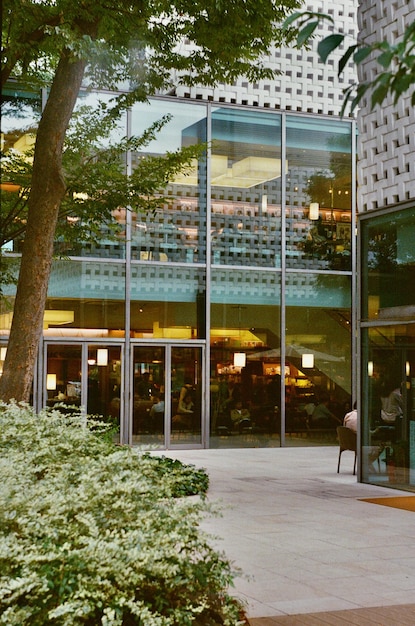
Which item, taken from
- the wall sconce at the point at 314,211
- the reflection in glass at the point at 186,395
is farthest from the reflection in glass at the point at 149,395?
the wall sconce at the point at 314,211

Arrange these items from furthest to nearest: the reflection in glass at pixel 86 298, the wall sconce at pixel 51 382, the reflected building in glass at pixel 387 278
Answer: the reflection in glass at pixel 86 298
the wall sconce at pixel 51 382
the reflected building in glass at pixel 387 278

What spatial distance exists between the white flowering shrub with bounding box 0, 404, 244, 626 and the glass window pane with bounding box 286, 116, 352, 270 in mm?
16979

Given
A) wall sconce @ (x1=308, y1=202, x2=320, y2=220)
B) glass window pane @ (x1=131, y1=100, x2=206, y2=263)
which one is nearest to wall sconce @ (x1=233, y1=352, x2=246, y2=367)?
glass window pane @ (x1=131, y1=100, x2=206, y2=263)

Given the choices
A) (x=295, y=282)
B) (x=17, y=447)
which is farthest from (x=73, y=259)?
(x=17, y=447)

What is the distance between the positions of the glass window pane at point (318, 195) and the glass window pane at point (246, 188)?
14.7 inches

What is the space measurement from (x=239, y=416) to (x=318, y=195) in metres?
5.73

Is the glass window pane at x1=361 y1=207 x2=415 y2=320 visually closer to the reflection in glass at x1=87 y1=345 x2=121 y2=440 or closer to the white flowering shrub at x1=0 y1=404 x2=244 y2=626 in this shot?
the reflection in glass at x1=87 y1=345 x2=121 y2=440

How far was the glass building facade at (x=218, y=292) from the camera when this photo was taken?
65.5 feet

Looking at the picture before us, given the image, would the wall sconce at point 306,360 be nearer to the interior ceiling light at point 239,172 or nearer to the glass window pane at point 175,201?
the glass window pane at point 175,201

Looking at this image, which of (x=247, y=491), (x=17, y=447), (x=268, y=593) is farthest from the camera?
(x=247, y=491)

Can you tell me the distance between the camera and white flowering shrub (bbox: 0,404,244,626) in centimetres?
421

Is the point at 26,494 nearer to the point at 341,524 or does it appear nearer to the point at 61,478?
the point at 61,478

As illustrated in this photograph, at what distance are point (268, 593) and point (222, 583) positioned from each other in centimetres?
207

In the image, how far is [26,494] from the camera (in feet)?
16.4
